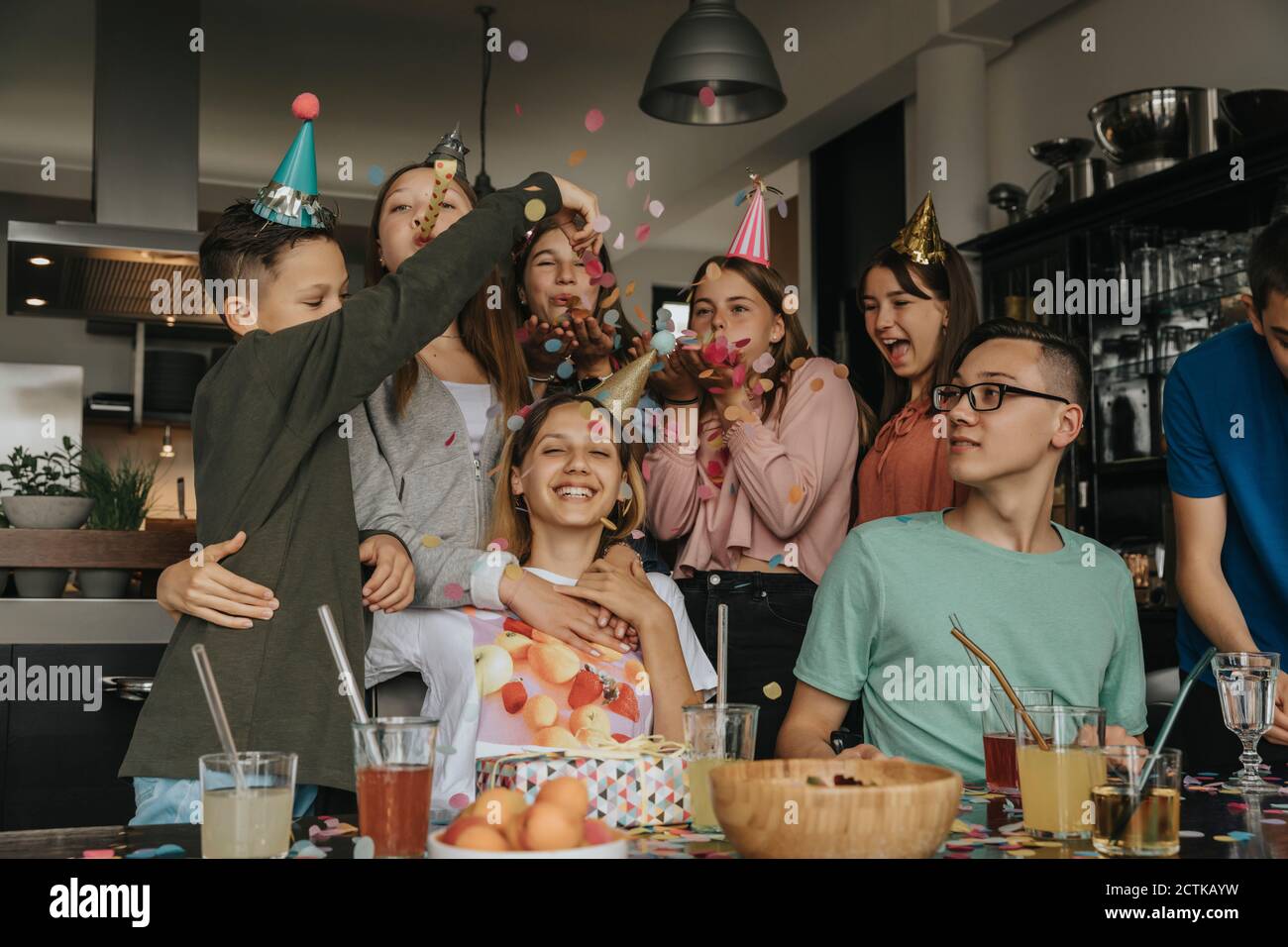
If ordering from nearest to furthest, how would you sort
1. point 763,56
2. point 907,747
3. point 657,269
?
1. point 907,747
2. point 763,56
3. point 657,269

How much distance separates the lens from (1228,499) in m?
2.01

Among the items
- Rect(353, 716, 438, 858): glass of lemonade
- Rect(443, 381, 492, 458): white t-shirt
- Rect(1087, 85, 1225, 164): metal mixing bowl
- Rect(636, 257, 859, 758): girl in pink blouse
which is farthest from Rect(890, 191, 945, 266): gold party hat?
Rect(353, 716, 438, 858): glass of lemonade

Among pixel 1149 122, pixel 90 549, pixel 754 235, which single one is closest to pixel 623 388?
pixel 754 235

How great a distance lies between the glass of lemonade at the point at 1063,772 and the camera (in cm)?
109

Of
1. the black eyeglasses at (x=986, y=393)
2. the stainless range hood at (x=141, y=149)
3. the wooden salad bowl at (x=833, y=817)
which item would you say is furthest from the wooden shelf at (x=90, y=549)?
the wooden salad bowl at (x=833, y=817)

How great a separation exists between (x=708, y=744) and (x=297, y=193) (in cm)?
110

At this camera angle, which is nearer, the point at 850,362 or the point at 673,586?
the point at 673,586

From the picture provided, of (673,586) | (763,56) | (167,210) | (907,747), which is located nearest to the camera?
(907,747)

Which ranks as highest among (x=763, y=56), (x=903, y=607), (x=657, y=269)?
(x=657, y=269)

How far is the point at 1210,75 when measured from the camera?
4.00 m
